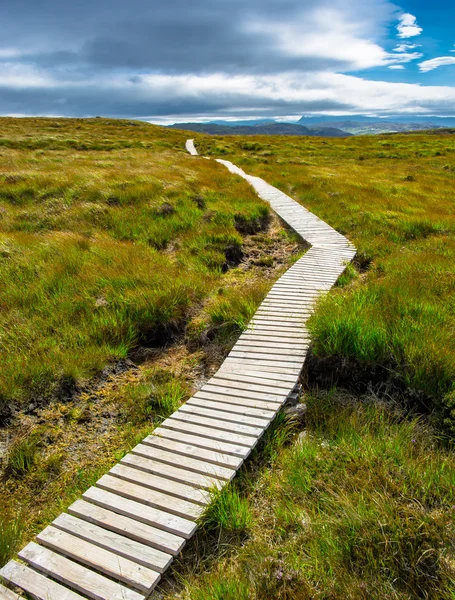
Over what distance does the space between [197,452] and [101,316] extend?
3623mm

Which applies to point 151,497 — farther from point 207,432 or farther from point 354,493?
point 354,493

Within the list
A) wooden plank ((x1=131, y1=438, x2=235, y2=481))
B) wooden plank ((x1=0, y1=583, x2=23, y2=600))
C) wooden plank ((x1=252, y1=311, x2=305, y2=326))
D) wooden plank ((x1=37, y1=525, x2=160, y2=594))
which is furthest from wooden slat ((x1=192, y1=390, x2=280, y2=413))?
Result: wooden plank ((x1=0, y1=583, x2=23, y2=600))

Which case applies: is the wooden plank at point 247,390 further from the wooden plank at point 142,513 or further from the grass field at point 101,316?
the wooden plank at point 142,513

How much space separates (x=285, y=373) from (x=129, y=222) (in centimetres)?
789

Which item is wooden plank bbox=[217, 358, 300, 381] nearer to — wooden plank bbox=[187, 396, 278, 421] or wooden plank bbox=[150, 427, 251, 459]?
wooden plank bbox=[187, 396, 278, 421]

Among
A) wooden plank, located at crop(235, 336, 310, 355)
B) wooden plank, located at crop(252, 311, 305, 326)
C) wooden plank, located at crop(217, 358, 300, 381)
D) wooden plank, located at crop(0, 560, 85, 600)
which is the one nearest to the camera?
wooden plank, located at crop(0, 560, 85, 600)

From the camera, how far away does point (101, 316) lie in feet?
22.9

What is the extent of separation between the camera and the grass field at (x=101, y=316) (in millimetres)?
4703

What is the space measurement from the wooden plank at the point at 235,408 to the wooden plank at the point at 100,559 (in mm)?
2081

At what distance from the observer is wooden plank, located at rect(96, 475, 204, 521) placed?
346 cm

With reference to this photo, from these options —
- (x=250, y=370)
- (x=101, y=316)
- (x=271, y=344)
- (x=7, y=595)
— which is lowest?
(x=7, y=595)

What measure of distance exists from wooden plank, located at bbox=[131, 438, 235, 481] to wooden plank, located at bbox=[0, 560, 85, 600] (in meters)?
1.24

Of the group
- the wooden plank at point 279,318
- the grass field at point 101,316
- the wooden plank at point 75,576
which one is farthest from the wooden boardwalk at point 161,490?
the grass field at point 101,316

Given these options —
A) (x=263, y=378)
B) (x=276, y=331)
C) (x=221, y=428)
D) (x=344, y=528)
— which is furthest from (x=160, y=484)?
(x=276, y=331)
